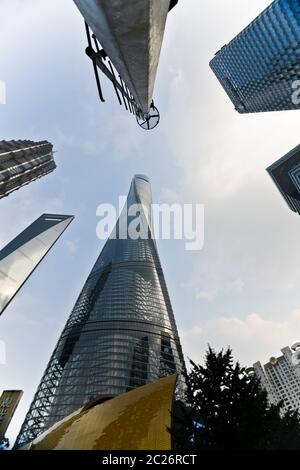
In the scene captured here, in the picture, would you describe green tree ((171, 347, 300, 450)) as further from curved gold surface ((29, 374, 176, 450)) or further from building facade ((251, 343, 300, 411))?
building facade ((251, 343, 300, 411))

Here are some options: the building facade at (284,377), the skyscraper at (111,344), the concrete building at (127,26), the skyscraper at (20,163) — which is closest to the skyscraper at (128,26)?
the concrete building at (127,26)

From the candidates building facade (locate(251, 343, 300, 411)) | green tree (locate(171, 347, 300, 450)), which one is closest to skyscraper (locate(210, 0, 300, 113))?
green tree (locate(171, 347, 300, 450))

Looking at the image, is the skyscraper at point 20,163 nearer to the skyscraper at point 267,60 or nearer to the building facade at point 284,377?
the skyscraper at point 267,60

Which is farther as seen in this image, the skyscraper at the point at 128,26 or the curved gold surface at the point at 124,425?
the curved gold surface at the point at 124,425

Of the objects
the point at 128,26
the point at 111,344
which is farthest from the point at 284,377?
the point at 128,26

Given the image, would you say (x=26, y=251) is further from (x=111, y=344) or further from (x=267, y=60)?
(x=267, y=60)
